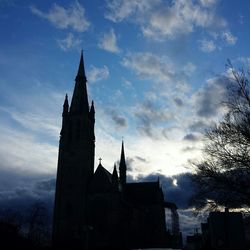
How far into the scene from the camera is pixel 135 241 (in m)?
57.0

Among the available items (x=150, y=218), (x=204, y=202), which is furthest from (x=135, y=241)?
(x=204, y=202)

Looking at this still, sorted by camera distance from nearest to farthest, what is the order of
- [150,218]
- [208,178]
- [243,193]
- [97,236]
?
[243,193], [208,178], [97,236], [150,218]

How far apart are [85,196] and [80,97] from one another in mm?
17544

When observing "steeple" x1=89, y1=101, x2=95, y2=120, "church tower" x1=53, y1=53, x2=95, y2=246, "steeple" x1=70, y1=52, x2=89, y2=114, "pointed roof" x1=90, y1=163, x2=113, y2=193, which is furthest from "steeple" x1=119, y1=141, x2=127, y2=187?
"steeple" x1=70, y1=52, x2=89, y2=114

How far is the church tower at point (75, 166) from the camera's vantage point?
49.8 meters

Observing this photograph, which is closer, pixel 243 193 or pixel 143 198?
pixel 243 193

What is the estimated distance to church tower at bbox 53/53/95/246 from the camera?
4981 centimetres

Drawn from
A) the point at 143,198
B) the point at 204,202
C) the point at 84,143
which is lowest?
the point at 204,202

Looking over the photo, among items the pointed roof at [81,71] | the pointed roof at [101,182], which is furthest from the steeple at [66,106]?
the pointed roof at [101,182]

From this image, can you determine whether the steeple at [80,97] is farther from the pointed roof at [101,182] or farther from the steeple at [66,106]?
the pointed roof at [101,182]

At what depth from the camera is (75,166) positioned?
175 ft

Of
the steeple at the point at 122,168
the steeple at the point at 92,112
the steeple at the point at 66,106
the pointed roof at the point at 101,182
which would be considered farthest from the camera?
the steeple at the point at 122,168

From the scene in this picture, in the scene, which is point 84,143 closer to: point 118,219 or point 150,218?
point 118,219

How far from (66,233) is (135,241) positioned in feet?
45.6
